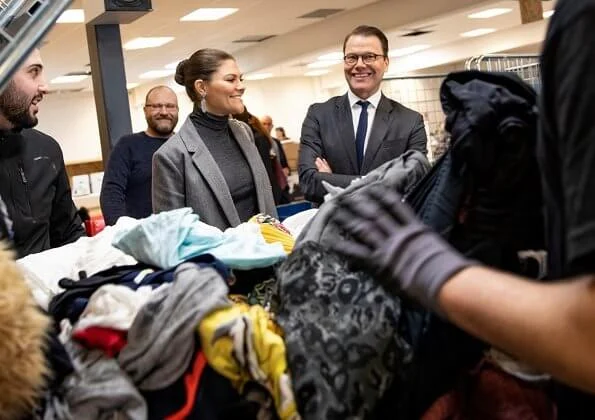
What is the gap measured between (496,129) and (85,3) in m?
6.60

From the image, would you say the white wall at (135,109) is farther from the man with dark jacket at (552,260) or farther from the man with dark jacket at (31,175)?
the man with dark jacket at (552,260)

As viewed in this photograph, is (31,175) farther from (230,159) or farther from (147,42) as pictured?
(147,42)

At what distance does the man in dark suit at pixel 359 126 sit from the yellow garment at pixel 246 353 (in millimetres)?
2011

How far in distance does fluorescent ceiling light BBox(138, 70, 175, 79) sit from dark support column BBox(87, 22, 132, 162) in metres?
7.41

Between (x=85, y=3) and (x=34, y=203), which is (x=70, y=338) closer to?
(x=34, y=203)

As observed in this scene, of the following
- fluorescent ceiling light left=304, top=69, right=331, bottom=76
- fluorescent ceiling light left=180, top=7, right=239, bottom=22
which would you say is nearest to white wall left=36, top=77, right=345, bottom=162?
fluorescent ceiling light left=304, top=69, right=331, bottom=76

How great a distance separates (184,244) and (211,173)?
1.42m

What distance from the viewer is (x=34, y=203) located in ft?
7.71

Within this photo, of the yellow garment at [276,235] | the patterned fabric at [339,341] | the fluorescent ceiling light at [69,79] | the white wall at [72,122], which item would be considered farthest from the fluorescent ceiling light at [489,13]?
the patterned fabric at [339,341]

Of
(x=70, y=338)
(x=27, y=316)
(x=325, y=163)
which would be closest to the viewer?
(x=27, y=316)

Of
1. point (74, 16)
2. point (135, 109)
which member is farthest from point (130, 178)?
point (135, 109)

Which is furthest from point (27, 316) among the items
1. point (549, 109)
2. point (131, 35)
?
point (131, 35)

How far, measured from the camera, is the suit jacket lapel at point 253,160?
9.22 ft

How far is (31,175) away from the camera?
2.36m
